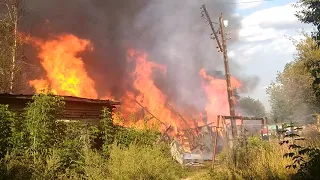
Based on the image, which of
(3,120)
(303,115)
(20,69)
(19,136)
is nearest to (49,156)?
(19,136)

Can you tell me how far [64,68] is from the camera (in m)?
21.8

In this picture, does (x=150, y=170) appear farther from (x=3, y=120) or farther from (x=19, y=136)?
(x=3, y=120)

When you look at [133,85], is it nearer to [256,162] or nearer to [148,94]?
[148,94]

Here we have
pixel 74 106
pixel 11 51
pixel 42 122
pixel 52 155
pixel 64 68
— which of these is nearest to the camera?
pixel 52 155

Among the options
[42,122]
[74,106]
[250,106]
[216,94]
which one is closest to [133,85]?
[216,94]

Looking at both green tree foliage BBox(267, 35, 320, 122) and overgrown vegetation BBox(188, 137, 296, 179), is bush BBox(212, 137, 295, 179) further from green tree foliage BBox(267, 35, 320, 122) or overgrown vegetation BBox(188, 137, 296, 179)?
green tree foliage BBox(267, 35, 320, 122)

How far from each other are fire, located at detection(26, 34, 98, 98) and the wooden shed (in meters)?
5.14

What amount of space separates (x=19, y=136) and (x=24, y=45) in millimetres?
14316

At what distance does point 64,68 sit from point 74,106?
7.70 meters

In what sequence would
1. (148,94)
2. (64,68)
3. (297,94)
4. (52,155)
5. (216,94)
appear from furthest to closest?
(297,94) < (216,94) < (148,94) < (64,68) < (52,155)

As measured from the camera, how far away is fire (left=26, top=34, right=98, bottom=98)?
68.9 ft

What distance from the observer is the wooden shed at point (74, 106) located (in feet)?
40.8

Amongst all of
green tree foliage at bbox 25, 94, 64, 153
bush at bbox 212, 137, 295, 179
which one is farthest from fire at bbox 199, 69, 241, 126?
green tree foliage at bbox 25, 94, 64, 153

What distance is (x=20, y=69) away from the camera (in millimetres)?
19484
